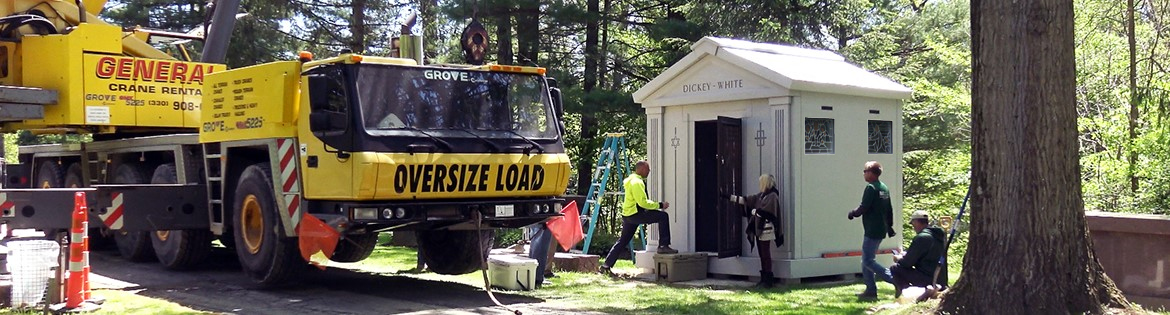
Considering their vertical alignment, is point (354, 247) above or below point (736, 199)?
below

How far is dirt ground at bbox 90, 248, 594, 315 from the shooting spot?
10.3m

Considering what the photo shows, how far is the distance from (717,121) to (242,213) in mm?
5166

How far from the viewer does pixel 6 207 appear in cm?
1078

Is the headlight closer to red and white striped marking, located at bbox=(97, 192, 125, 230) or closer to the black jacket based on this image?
red and white striped marking, located at bbox=(97, 192, 125, 230)

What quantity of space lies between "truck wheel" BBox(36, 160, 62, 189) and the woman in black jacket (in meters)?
9.65

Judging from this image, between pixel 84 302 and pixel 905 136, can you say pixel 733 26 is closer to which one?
pixel 905 136

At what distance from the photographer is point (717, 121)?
12.9m

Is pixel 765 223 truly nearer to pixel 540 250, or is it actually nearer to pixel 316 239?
pixel 540 250

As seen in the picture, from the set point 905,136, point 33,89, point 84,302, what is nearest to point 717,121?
point 84,302

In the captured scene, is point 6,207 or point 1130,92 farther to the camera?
point 1130,92

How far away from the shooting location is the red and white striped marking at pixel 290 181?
10719 mm

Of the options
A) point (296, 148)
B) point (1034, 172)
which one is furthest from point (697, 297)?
point (296, 148)

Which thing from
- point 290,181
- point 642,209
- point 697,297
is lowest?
point 697,297

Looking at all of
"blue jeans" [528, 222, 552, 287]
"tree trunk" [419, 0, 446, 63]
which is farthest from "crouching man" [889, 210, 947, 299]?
"tree trunk" [419, 0, 446, 63]
